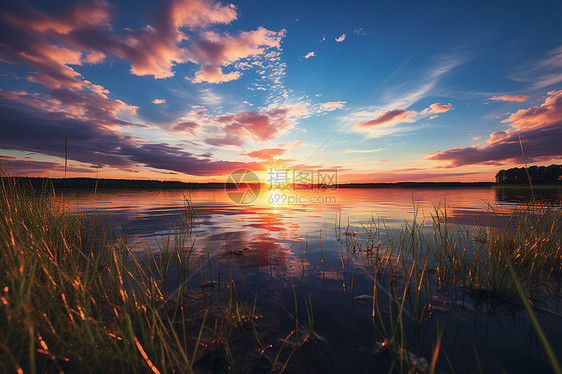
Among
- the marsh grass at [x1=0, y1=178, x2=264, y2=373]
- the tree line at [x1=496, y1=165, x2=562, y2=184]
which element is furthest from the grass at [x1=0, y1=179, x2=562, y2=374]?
the tree line at [x1=496, y1=165, x2=562, y2=184]

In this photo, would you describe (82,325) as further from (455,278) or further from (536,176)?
(536,176)

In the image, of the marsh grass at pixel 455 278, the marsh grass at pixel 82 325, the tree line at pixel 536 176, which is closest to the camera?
the marsh grass at pixel 82 325

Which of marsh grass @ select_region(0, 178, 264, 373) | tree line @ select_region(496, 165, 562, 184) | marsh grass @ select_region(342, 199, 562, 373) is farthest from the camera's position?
tree line @ select_region(496, 165, 562, 184)

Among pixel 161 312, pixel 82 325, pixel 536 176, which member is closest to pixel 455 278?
pixel 161 312

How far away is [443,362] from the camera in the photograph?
2.62 metres

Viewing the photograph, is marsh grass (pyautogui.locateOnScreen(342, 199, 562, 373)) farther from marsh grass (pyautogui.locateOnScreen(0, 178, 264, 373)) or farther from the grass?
marsh grass (pyautogui.locateOnScreen(0, 178, 264, 373))

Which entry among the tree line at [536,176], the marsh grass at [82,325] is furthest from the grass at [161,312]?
the tree line at [536,176]

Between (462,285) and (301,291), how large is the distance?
3201 mm

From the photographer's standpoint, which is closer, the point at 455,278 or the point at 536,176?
the point at 455,278

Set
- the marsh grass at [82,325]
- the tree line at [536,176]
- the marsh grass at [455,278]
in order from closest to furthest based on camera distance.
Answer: the marsh grass at [82,325] → the marsh grass at [455,278] → the tree line at [536,176]

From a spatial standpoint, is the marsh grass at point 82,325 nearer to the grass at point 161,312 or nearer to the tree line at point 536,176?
the grass at point 161,312

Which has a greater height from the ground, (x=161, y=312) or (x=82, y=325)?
(x=82, y=325)

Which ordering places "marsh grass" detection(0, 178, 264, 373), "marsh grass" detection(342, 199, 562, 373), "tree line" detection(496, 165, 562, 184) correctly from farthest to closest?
"tree line" detection(496, 165, 562, 184) < "marsh grass" detection(342, 199, 562, 373) < "marsh grass" detection(0, 178, 264, 373)

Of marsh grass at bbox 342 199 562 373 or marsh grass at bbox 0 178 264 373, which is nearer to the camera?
marsh grass at bbox 0 178 264 373
